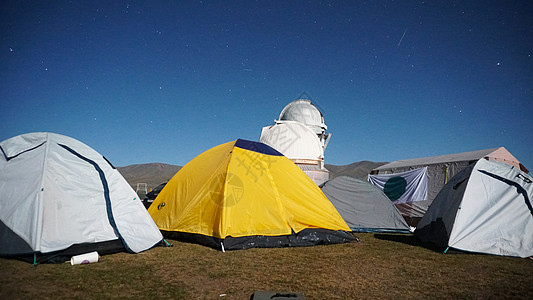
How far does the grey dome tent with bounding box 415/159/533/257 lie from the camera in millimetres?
6218

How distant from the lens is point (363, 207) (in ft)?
31.8

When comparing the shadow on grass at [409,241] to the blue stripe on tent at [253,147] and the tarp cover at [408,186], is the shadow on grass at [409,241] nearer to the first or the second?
the blue stripe on tent at [253,147]

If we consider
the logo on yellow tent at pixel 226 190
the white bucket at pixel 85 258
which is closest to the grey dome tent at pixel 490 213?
the logo on yellow tent at pixel 226 190

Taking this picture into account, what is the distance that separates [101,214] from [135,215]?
568 millimetres

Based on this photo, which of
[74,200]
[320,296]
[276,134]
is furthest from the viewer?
[276,134]

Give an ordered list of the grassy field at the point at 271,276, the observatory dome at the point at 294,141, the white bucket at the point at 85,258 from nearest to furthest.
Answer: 1. the grassy field at the point at 271,276
2. the white bucket at the point at 85,258
3. the observatory dome at the point at 294,141

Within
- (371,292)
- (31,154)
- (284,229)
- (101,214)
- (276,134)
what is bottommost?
(371,292)

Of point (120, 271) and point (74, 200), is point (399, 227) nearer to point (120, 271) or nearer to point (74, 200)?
point (120, 271)

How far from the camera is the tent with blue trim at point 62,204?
4844mm

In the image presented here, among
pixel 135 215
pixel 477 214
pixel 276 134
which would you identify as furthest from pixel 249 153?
pixel 276 134

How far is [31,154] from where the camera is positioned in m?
5.46

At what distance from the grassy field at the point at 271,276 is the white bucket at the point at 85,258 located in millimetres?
112

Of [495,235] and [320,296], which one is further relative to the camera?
[495,235]

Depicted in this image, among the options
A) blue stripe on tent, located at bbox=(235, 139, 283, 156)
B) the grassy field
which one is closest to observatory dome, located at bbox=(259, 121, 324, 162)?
blue stripe on tent, located at bbox=(235, 139, 283, 156)
